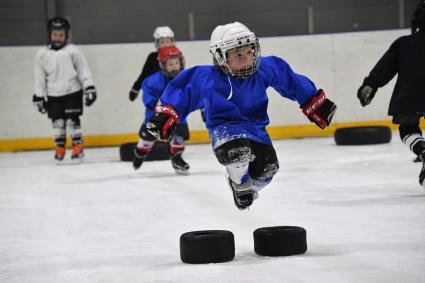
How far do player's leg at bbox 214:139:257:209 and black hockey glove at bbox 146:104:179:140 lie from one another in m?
0.24

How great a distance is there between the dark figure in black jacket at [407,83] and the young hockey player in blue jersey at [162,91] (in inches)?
78.0

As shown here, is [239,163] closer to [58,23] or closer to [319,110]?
[319,110]

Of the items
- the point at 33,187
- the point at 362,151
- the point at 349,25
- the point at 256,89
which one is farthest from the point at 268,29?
the point at 256,89

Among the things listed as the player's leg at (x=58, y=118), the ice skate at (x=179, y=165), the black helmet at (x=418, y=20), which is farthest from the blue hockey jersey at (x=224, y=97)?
the player's leg at (x=58, y=118)

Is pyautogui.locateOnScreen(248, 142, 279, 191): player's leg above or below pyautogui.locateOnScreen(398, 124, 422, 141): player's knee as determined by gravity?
above

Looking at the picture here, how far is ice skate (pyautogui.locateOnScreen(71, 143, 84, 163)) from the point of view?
8289 millimetres

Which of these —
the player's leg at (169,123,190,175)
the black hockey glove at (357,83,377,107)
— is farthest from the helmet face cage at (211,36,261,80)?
the player's leg at (169,123,190,175)

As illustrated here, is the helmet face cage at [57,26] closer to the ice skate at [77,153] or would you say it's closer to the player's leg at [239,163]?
the ice skate at [77,153]

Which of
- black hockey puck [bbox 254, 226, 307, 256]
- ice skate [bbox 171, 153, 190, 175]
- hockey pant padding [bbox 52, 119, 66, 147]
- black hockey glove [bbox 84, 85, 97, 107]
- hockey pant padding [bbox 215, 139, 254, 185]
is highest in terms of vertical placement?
hockey pant padding [bbox 215, 139, 254, 185]

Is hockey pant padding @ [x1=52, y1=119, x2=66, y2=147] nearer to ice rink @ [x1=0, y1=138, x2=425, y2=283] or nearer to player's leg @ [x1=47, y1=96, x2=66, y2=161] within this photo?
player's leg @ [x1=47, y1=96, x2=66, y2=161]

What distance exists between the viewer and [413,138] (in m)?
4.76

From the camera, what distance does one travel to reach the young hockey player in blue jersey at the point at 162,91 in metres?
6.36

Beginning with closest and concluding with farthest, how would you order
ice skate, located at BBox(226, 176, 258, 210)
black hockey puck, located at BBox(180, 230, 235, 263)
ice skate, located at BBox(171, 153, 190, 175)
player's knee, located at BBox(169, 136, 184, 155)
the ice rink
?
the ice rink < black hockey puck, located at BBox(180, 230, 235, 263) < ice skate, located at BBox(226, 176, 258, 210) < ice skate, located at BBox(171, 153, 190, 175) < player's knee, located at BBox(169, 136, 184, 155)

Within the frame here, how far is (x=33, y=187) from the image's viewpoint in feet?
20.3
